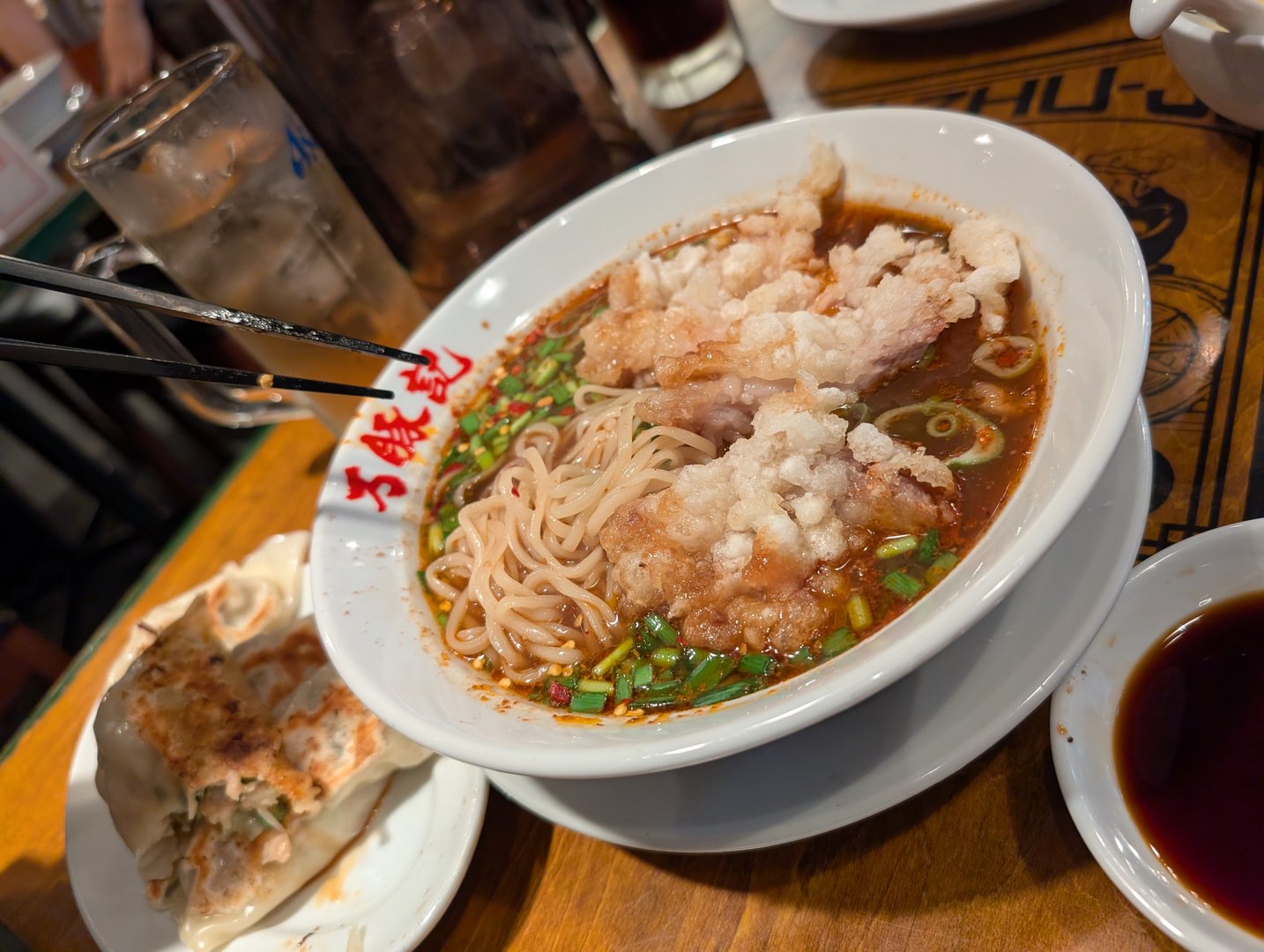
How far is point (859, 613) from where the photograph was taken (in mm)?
1551

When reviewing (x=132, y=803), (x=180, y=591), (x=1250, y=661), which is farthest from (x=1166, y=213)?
(x=180, y=591)

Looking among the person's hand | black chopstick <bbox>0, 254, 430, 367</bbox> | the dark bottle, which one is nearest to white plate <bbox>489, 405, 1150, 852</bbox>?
black chopstick <bbox>0, 254, 430, 367</bbox>

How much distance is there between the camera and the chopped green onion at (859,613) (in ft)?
5.03

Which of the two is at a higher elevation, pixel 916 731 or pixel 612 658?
pixel 612 658

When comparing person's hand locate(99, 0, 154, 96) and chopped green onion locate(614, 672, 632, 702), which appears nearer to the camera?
chopped green onion locate(614, 672, 632, 702)

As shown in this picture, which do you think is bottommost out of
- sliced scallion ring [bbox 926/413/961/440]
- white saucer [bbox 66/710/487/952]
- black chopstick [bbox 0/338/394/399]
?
white saucer [bbox 66/710/487/952]

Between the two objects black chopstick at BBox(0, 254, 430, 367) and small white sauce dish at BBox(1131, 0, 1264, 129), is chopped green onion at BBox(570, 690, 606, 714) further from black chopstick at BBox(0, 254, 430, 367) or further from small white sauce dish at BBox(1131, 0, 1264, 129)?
small white sauce dish at BBox(1131, 0, 1264, 129)

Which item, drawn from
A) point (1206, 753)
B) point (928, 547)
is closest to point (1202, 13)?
point (928, 547)

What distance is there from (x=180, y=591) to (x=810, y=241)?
100 inches

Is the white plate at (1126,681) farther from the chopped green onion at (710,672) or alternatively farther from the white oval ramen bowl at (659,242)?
the chopped green onion at (710,672)

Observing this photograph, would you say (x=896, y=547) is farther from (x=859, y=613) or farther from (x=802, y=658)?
(x=802, y=658)

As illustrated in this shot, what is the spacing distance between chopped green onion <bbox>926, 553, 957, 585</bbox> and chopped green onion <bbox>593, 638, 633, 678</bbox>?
2.05ft

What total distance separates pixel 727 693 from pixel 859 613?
293 millimetres

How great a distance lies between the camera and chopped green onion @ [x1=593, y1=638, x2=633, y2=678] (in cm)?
172
